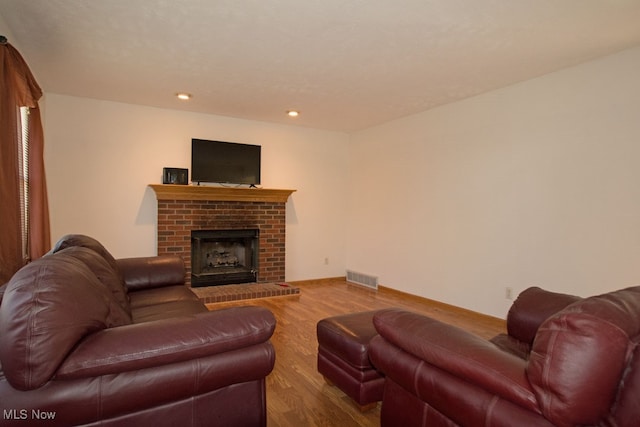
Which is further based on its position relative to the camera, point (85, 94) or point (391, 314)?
point (85, 94)

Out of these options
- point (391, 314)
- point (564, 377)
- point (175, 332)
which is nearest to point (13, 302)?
point (175, 332)

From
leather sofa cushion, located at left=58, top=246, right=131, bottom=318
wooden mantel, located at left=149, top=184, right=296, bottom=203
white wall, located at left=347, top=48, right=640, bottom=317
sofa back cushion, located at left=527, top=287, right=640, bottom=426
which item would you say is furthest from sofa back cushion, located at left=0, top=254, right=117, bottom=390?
white wall, located at left=347, top=48, right=640, bottom=317

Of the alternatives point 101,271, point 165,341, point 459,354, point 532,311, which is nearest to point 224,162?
point 101,271

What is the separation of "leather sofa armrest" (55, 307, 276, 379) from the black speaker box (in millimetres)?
3436

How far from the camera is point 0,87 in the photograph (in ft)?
7.21

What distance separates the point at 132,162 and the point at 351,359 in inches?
151

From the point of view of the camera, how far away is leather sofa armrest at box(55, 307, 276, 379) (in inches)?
47.0

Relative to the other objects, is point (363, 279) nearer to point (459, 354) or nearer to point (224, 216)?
point (224, 216)

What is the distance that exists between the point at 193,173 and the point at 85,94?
1.47m

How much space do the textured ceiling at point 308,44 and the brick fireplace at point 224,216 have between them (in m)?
1.28

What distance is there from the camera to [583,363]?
3.21 ft

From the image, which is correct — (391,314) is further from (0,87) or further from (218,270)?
(218,270)

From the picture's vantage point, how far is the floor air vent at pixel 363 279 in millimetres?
5402

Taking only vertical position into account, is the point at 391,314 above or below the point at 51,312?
below
